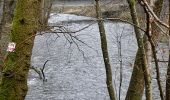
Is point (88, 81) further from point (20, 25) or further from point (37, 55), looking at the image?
point (20, 25)

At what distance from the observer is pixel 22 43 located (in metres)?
4.52

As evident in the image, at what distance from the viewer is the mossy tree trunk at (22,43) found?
15.0ft

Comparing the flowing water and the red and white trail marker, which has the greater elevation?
the red and white trail marker

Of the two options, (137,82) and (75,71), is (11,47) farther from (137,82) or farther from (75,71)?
(75,71)

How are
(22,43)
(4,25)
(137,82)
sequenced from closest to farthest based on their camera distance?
(22,43), (137,82), (4,25)

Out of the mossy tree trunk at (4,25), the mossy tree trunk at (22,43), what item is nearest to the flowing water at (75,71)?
the mossy tree trunk at (4,25)

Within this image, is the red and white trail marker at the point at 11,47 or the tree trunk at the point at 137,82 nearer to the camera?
the red and white trail marker at the point at 11,47

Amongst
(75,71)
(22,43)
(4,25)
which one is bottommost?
(75,71)

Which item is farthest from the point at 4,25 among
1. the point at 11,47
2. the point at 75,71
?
the point at 11,47

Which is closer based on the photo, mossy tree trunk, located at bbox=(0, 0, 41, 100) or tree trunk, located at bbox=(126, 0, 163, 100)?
mossy tree trunk, located at bbox=(0, 0, 41, 100)

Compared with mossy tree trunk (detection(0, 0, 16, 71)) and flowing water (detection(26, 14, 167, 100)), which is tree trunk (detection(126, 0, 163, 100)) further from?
mossy tree trunk (detection(0, 0, 16, 71))

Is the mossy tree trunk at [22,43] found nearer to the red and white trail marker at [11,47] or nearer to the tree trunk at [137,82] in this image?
the red and white trail marker at [11,47]

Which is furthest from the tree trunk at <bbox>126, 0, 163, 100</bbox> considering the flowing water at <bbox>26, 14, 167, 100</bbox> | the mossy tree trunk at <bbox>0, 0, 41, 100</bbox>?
the flowing water at <bbox>26, 14, 167, 100</bbox>

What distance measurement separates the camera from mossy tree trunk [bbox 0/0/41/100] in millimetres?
4574
